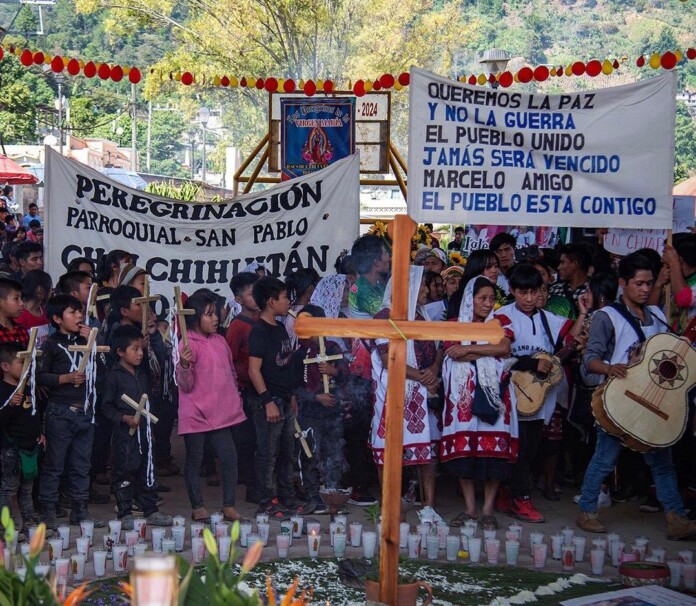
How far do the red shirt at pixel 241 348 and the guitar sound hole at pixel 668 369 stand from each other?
309cm

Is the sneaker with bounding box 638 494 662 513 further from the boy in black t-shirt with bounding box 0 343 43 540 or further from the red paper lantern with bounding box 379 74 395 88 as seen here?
the red paper lantern with bounding box 379 74 395 88

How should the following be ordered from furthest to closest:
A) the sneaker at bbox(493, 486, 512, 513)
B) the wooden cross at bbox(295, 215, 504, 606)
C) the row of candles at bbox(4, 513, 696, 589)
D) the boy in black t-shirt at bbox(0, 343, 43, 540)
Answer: the sneaker at bbox(493, 486, 512, 513)
the boy in black t-shirt at bbox(0, 343, 43, 540)
the row of candles at bbox(4, 513, 696, 589)
the wooden cross at bbox(295, 215, 504, 606)

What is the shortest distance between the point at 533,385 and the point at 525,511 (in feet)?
3.08

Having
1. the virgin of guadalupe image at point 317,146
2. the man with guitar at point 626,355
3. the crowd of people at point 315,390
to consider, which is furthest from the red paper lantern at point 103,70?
the man with guitar at point 626,355

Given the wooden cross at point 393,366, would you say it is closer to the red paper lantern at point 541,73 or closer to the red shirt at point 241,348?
the red shirt at point 241,348

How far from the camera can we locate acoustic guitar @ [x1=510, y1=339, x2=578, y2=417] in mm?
8047

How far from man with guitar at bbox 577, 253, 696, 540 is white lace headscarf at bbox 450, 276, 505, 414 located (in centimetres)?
65

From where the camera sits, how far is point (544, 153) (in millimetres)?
7613

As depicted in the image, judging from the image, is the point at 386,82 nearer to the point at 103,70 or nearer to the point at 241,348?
the point at 103,70

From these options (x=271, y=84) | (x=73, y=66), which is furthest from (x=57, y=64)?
(x=271, y=84)

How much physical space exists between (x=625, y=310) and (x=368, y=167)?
7.11m

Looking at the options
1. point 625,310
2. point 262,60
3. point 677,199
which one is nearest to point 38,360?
point 625,310

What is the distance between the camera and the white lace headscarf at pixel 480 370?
7.75 meters

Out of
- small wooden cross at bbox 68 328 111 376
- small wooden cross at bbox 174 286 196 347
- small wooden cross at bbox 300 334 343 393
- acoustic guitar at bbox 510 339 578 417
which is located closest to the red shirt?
small wooden cross at bbox 300 334 343 393
